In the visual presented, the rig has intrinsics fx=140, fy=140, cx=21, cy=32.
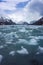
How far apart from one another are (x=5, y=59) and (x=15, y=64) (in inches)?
30.4

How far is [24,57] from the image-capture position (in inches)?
264

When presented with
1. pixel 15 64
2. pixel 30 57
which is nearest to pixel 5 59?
pixel 15 64

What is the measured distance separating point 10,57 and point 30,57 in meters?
0.96

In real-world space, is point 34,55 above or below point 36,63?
above

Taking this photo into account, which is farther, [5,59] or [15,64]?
[5,59]

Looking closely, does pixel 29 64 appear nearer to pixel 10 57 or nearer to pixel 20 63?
pixel 20 63

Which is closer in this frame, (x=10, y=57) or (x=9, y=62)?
(x=9, y=62)

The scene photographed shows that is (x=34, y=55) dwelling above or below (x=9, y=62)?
above

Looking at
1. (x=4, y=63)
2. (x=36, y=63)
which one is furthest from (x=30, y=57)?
(x=4, y=63)

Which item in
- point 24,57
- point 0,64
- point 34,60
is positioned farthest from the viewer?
point 24,57

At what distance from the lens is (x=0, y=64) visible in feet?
18.9

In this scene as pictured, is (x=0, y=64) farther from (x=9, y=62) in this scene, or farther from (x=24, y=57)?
(x=24, y=57)

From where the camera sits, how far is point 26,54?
23.3ft

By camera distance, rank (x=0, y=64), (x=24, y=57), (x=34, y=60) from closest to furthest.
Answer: (x=0, y=64), (x=34, y=60), (x=24, y=57)
